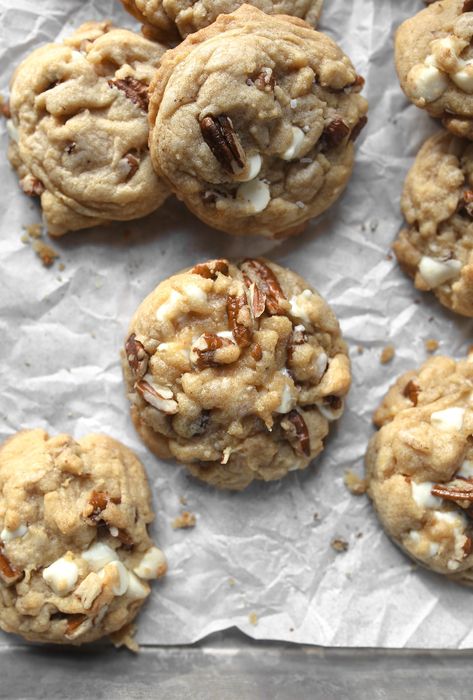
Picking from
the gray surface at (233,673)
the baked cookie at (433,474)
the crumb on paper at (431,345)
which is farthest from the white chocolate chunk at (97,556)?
the crumb on paper at (431,345)

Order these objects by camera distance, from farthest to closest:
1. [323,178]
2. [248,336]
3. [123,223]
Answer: [123,223] → [323,178] → [248,336]

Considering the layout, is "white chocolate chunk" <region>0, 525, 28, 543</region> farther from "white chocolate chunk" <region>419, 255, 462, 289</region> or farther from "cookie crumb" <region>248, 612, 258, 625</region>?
"white chocolate chunk" <region>419, 255, 462, 289</region>

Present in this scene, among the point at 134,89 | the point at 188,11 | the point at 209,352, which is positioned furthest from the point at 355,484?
the point at 188,11

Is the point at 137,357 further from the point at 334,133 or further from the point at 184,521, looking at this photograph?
the point at 334,133

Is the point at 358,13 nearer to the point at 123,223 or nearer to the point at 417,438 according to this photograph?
the point at 123,223

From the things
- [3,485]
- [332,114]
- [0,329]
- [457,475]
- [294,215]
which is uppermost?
[332,114]

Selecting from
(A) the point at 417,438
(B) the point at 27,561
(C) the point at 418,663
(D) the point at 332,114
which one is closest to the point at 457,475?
(A) the point at 417,438

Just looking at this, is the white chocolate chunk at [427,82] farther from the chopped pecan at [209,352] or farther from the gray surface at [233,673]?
the gray surface at [233,673]

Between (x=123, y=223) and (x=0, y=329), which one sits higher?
(x=123, y=223)

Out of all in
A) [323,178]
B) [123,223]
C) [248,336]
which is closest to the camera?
[248,336]
